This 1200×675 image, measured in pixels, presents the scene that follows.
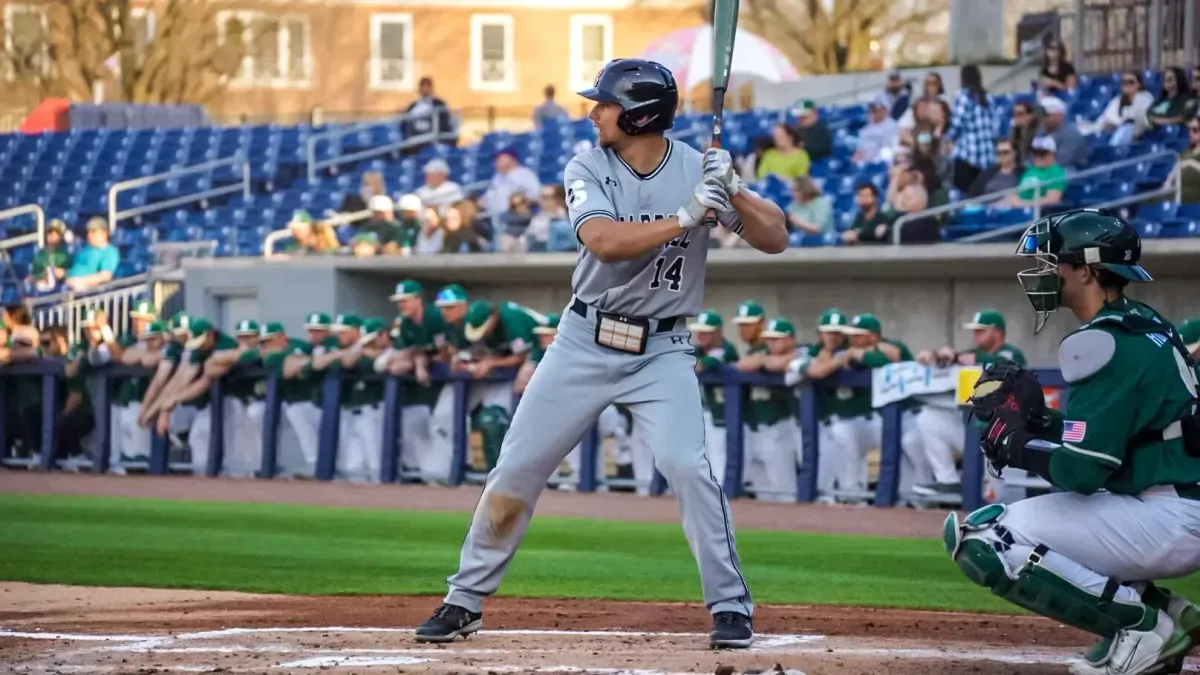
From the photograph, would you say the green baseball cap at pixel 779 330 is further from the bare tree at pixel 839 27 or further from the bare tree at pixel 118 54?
the bare tree at pixel 118 54

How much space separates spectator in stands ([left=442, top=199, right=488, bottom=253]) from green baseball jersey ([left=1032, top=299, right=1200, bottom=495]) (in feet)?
44.4

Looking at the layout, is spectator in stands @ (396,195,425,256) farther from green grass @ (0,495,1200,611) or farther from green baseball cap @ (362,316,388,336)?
green grass @ (0,495,1200,611)

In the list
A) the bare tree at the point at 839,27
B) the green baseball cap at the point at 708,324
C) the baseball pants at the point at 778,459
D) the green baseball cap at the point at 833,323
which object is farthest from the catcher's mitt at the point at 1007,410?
the bare tree at the point at 839,27

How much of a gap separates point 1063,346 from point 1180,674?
46.7 inches

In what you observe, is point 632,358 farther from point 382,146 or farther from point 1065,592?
point 382,146

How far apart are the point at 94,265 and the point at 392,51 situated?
2746cm

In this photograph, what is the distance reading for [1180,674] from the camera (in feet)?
17.9

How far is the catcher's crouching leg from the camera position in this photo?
5051mm

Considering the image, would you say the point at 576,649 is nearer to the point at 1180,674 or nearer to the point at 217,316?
the point at 1180,674

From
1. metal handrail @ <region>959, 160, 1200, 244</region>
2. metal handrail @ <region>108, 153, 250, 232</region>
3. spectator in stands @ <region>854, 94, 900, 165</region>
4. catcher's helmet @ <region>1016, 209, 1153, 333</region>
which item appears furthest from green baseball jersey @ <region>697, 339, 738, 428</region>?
metal handrail @ <region>108, 153, 250, 232</region>

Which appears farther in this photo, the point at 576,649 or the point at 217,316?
the point at 217,316

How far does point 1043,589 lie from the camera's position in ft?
16.5

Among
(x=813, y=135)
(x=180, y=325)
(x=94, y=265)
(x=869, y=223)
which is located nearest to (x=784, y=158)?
(x=813, y=135)

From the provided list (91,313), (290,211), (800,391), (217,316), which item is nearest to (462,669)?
(800,391)
